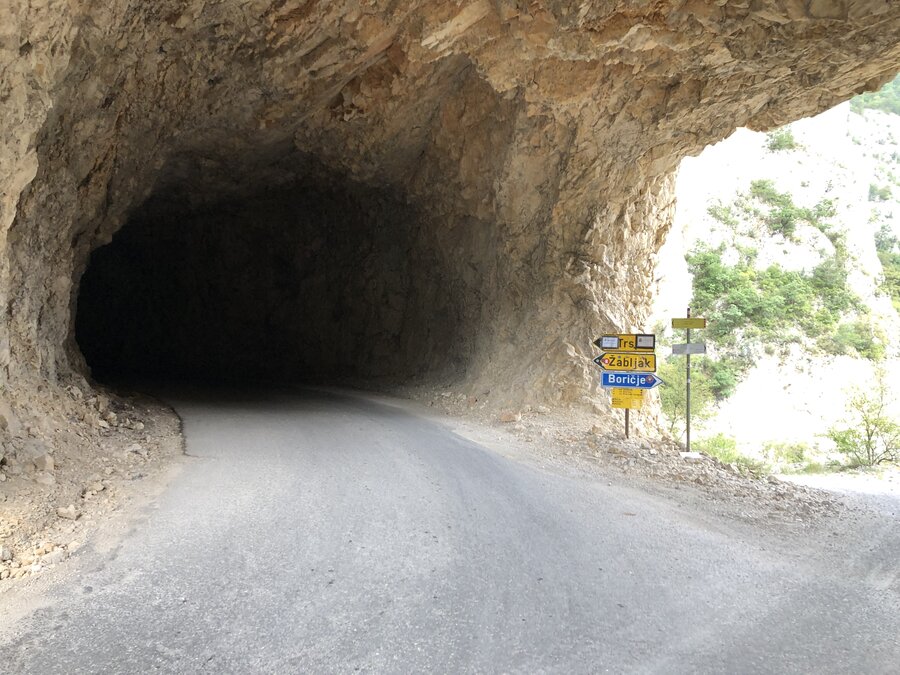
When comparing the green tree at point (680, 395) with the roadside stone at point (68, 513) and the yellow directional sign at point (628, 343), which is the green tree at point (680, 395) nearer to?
the yellow directional sign at point (628, 343)

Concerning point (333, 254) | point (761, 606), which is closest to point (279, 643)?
point (761, 606)

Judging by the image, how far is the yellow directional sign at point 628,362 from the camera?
8914mm

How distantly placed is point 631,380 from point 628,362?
29cm

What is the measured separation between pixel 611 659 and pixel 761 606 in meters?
1.32

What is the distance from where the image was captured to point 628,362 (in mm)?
9016

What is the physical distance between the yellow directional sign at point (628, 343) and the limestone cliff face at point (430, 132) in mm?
2320

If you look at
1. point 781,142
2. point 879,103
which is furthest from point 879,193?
point 879,103

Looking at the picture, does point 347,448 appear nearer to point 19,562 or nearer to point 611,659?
point 19,562

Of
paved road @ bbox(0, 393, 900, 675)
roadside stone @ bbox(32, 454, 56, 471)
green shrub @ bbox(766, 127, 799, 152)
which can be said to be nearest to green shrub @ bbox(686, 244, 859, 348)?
green shrub @ bbox(766, 127, 799, 152)

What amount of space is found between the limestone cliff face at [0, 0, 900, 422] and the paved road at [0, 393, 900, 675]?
3715mm

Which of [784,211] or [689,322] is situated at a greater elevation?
[784,211]

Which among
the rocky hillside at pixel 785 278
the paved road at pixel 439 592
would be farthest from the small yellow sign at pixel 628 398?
the rocky hillside at pixel 785 278

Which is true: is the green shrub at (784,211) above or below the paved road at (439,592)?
above

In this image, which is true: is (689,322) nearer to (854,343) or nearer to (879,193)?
(854,343)
